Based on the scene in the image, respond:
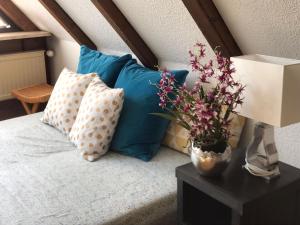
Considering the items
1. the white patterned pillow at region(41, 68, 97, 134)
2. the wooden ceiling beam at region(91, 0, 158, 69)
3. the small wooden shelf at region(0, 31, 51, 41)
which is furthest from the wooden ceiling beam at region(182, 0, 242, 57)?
the small wooden shelf at region(0, 31, 51, 41)

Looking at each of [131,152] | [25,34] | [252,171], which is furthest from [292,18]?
[25,34]

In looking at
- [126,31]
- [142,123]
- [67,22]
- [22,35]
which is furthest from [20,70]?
[142,123]

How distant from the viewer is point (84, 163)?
2.02m

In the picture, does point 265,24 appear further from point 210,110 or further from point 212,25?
point 210,110

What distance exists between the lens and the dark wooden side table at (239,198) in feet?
4.59

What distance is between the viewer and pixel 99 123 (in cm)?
207

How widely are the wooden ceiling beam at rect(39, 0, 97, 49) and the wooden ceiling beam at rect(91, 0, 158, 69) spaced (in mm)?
744

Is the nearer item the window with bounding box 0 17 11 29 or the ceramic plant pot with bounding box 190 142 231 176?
the ceramic plant pot with bounding box 190 142 231 176

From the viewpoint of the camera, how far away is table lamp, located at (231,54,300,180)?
1.31 m

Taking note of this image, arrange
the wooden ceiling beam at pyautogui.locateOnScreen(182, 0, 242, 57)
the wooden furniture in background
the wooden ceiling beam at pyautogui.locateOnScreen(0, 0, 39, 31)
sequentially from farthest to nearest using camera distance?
the wooden ceiling beam at pyautogui.locateOnScreen(0, 0, 39, 31) < the wooden furniture in background < the wooden ceiling beam at pyautogui.locateOnScreen(182, 0, 242, 57)

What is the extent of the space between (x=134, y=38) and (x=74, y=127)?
0.69 meters

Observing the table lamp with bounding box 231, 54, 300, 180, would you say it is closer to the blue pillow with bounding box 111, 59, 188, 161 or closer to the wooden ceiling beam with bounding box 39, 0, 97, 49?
the blue pillow with bounding box 111, 59, 188, 161

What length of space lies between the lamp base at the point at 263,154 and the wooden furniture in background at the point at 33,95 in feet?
7.16

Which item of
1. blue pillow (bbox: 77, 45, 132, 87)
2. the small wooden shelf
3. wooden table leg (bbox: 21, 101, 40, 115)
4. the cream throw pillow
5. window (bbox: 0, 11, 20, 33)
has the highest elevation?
window (bbox: 0, 11, 20, 33)
